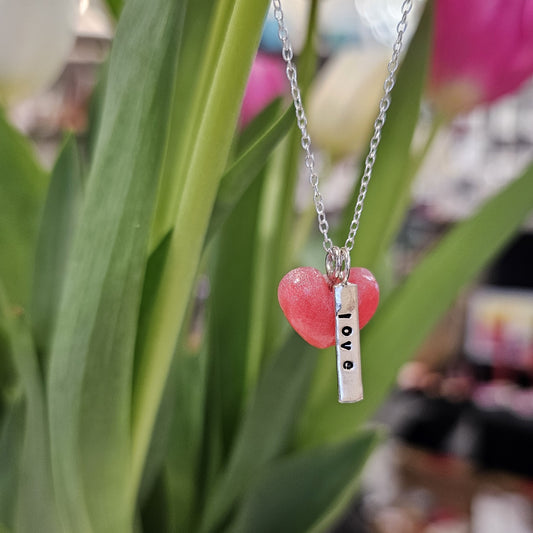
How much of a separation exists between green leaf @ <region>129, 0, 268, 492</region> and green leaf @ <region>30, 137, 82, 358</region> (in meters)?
0.05

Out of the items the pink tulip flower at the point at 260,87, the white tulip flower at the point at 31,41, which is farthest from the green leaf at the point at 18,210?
the pink tulip flower at the point at 260,87

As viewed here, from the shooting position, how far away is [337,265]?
0.67ft

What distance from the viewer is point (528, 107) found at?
51.3 inches

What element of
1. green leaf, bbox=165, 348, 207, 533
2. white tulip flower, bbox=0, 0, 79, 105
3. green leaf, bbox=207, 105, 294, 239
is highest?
white tulip flower, bbox=0, 0, 79, 105

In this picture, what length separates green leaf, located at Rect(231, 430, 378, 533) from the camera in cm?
28

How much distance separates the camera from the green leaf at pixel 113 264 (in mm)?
186

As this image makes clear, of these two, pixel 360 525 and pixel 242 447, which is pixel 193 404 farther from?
pixel 360 525

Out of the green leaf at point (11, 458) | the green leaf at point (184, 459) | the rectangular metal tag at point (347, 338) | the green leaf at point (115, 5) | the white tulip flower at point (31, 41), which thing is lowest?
the green leaf at point (184, 459)

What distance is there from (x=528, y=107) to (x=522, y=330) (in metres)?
0.44

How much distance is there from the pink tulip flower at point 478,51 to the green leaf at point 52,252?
16 cm

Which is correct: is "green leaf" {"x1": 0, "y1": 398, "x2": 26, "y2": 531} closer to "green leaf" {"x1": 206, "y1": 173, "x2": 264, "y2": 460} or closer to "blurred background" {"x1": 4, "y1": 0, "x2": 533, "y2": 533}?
"green leaf" {"x1": 206, "y1": 173, "x2": 264, "y2": 460}

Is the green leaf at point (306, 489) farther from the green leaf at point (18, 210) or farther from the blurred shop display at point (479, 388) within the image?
the blurred shop display at point (479, 388)

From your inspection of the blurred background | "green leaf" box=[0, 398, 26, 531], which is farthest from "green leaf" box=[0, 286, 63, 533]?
the blurred background

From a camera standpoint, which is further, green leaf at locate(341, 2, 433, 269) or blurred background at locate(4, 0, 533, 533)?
blurred background at locate(4, 0, 533, 533)
